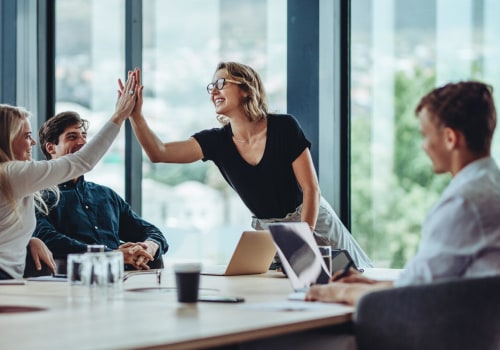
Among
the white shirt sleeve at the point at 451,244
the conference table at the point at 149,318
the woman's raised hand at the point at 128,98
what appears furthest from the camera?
the woman's raised hand at the point at 128,98

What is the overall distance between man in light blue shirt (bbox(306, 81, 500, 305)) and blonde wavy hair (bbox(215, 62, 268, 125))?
1.91 metres

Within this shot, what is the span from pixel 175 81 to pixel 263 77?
76 centimetres

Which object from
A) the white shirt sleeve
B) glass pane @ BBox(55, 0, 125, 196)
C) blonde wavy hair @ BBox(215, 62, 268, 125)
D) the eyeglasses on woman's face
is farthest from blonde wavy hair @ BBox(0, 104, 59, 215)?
glass pane @ BBox(55, 0, 125, 196)

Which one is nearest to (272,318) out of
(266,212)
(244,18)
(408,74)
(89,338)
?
(89,338)

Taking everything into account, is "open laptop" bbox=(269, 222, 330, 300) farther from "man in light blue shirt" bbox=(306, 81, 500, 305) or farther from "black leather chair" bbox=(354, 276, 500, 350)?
"black leather chair" bbox=(354, 276, 500, 350)

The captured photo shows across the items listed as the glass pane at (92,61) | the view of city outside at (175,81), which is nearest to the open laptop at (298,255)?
the view of city outside at (175,81)

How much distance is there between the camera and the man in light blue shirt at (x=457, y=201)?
2234 millimetres

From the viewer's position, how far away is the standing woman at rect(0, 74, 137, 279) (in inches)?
139

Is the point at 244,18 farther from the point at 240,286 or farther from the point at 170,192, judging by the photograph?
the point at 240,286

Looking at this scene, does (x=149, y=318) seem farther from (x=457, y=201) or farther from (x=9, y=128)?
(x=9, y=128)

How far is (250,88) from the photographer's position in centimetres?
443

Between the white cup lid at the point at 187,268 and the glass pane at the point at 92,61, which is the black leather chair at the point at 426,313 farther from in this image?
the glass pane at the point at 92,61

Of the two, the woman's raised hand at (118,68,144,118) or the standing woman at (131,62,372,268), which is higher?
the woman's raised hand at (118,68,144,118)

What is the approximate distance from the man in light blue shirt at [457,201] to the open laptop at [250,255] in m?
0.83
